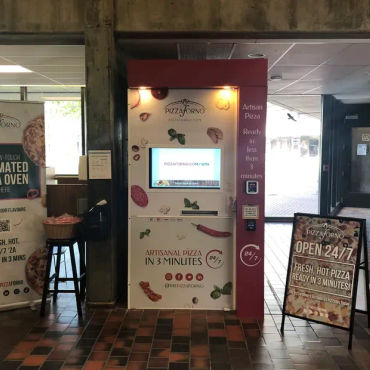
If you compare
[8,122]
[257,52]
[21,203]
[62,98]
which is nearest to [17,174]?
[21,203]

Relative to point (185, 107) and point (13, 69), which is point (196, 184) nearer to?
point (185, 107)

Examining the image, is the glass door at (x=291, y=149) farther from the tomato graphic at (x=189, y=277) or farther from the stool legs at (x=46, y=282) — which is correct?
the stool legs at (x=46, y=282)

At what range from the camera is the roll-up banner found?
3.63m

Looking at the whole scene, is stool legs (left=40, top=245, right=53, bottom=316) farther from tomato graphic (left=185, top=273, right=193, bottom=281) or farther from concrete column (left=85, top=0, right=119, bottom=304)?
tomato graphic (left=185, top=273, right=193, bottom=281)

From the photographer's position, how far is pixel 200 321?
11.3ft

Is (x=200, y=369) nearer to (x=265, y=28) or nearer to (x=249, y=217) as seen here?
(x=249, y=217)

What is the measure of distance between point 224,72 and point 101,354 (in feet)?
8.02

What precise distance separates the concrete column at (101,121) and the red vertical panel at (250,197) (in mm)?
1145

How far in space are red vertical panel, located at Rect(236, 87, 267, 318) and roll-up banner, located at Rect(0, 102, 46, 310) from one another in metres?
1.83

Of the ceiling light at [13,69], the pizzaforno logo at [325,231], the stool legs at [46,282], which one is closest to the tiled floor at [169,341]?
the stool legs at [46,282]

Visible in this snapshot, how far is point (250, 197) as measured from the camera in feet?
11.5

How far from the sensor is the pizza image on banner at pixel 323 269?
10.0ft

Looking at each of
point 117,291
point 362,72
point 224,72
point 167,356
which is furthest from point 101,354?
point 362,72

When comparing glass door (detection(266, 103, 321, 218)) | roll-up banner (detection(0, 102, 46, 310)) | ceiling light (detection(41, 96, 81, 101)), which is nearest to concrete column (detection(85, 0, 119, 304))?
roll-up banner (detection(0, 102, 46, 310))
